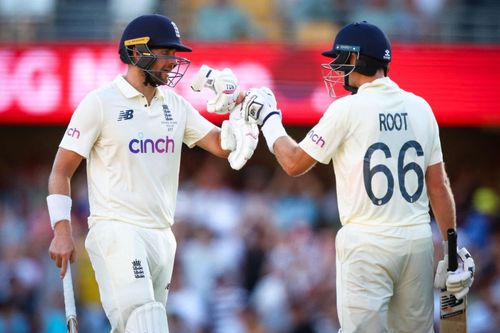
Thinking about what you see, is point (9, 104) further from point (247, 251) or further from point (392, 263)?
point (392, 263)

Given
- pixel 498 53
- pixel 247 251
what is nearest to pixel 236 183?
pixel 247 251

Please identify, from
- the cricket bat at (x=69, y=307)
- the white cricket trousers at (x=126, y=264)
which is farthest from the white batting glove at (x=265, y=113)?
the cricket bat at (x=69, y=307)

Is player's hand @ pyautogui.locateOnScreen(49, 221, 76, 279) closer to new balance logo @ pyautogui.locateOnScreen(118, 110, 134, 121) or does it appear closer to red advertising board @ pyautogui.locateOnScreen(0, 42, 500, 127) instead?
new balance logo @ pyautogui.locateOnScreen(118, 110, 134, 121)

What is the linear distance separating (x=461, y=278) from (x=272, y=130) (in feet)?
4.93

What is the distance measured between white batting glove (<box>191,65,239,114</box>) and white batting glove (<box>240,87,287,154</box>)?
0.11m

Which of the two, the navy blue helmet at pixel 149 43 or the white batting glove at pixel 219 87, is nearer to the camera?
the navy blue helmet at pixel 149 43

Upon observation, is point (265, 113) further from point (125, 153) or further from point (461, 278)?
point (461, 278)

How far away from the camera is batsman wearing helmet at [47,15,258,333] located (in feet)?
21.8

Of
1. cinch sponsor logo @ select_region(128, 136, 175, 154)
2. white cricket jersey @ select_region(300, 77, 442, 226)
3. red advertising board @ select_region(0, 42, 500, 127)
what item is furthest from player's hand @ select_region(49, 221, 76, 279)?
red advertising board @ select_region(0, 42, 500, 127)

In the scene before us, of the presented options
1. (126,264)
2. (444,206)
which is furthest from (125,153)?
(444,206)

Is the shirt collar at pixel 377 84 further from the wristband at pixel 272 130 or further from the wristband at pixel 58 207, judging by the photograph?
the wristband at pixel 58 207

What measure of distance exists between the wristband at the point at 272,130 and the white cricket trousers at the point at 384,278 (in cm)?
74

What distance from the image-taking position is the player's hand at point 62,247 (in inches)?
260

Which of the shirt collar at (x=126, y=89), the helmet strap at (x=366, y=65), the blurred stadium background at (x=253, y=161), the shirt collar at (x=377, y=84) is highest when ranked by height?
the helmet strap at (x=366, y=65)
